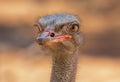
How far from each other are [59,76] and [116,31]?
16.3 ft

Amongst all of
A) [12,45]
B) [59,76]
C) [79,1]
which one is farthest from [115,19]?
Result: [59,76]

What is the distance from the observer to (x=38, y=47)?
18.9 ft

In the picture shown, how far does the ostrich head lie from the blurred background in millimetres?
2063

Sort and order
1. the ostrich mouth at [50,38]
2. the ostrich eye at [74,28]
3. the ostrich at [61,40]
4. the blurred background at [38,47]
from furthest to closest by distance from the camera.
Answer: the blurred background at [38,47]
the ostrich eye at [74,28]
the ostrich at [61,40]
the ostrich mouth at [50,38]

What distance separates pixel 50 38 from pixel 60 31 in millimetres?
149

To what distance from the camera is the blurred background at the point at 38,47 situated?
6641 millimetres

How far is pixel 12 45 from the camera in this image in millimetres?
7773

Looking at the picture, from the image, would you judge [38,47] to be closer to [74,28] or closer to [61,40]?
[74,28]

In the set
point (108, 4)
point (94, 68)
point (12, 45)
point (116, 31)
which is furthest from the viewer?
point (108, 4)

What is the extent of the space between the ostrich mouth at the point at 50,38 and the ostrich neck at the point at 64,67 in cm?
13

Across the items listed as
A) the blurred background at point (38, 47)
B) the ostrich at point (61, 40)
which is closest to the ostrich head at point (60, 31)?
the ostrich at point (61, 40)

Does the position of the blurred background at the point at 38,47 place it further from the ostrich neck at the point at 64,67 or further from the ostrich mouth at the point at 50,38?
the ostrich mouth at the point at 50,38

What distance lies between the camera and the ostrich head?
3230mm

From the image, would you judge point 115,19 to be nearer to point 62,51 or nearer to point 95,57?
point 95,57
